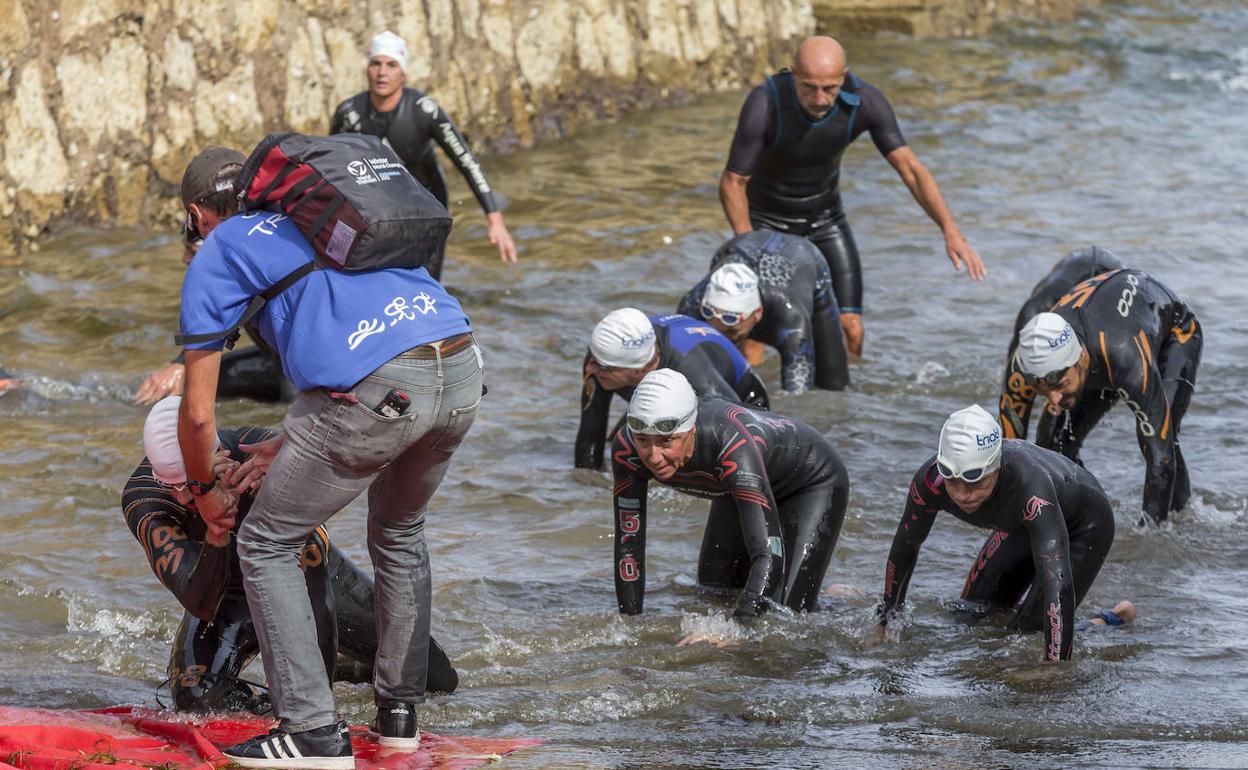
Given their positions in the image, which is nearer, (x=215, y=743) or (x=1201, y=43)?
(x=215, y=743)

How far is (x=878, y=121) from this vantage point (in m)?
9.73

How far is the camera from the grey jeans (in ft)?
14.1

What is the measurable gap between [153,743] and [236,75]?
9633 mm

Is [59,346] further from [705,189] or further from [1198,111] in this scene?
[1198,111]

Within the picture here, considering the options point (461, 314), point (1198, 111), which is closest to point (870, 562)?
point (461, 314)

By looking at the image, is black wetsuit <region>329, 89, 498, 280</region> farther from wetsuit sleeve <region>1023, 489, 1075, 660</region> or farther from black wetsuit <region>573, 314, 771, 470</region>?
wetsuit sleeve <region>1023, 489, 1075, 660</region>

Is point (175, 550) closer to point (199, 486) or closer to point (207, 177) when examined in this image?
point (199, 486)

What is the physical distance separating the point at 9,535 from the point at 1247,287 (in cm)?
967

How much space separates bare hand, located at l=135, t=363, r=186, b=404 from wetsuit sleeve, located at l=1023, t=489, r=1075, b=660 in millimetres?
5128

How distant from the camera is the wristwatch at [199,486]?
4.61 metres

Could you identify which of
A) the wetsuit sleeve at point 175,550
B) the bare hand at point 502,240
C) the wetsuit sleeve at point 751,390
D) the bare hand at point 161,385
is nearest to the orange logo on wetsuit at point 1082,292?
the wetsuit sleeve at point 751,390

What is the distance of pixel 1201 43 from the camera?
76.5 ft

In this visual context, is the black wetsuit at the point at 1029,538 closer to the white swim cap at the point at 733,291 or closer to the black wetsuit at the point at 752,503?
Result: the black wetsuit at the point at 752,503

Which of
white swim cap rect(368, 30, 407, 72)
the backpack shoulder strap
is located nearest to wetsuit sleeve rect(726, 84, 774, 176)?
white swim cap rect(368, 30, 407, 72)
